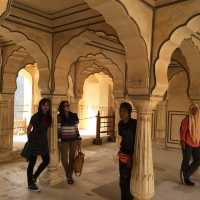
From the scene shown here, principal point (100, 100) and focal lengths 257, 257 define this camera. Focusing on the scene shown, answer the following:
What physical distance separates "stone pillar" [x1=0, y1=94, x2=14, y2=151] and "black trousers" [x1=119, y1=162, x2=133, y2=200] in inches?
169

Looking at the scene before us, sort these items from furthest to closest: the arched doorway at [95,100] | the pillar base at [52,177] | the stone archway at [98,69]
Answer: the arched doorway at [95,100] < the stone archway at [98,69] < the pillar base at [52,177]

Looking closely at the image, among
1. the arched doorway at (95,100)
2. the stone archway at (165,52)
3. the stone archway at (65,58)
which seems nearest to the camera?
the stone archway at (165,52)

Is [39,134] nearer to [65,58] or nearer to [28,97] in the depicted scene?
[65,58]

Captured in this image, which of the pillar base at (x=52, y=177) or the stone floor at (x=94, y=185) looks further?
the pillar base at (x=52, y=177)

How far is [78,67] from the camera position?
32.4ft

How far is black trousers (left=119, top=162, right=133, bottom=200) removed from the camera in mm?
3420

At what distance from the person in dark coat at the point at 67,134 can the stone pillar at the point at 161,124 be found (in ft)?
18.0

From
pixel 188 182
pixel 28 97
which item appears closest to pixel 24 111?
pixel 28 97

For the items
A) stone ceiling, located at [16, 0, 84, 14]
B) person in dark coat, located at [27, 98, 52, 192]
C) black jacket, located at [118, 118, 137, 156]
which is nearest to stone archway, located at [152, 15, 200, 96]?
black jacket, located at [118, 118, 137, 156]

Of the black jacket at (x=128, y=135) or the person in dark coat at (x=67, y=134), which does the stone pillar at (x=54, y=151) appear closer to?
the person in dark coat at (x=67, y=134)

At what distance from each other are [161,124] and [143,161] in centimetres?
625

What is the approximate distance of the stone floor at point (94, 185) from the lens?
3.98 m

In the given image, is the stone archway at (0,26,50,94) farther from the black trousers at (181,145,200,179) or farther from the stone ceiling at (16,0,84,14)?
the black trousers at (181,145,200,179)

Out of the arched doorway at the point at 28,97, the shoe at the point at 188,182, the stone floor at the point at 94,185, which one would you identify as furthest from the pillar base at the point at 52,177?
Answer: the arched doorway at the point at 28,97
